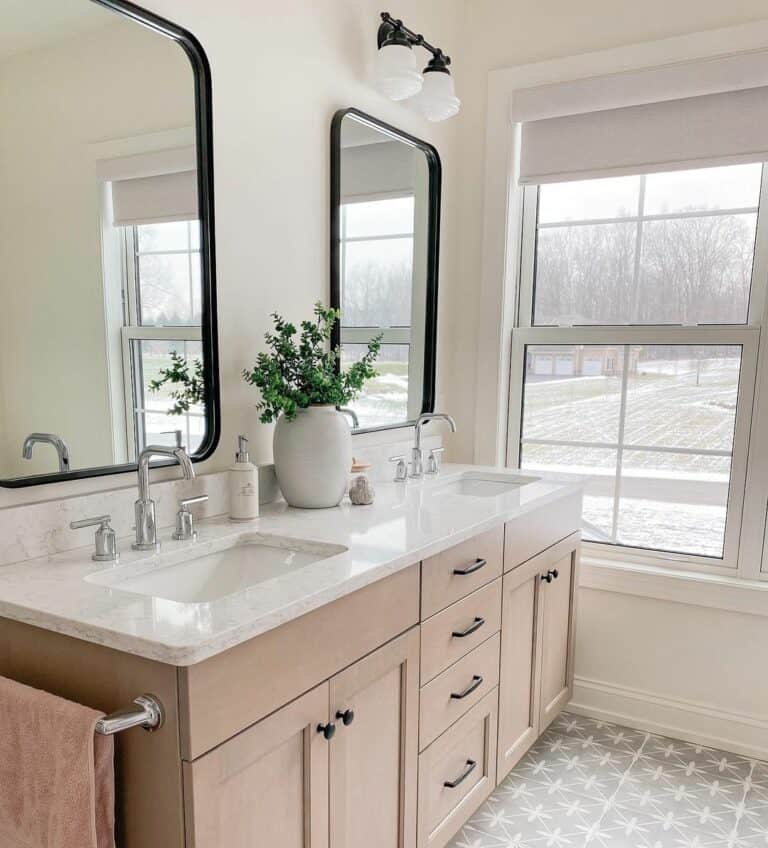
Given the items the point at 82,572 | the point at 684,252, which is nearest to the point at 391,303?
the point at 684,252

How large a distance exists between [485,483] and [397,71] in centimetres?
136

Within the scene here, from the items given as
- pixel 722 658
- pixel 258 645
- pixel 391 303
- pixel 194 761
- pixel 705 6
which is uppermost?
pixel 705 6

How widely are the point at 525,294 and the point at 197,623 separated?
2.04 metres

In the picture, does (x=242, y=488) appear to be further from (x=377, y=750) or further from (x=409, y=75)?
(x=409, y=75)

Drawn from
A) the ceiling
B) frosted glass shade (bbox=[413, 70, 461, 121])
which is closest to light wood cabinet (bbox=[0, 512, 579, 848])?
the ceiling

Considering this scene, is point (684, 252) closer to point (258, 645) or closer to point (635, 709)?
point (635, 709)

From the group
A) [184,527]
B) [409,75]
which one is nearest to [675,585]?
[184,527]

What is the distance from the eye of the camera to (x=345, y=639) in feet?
4.19

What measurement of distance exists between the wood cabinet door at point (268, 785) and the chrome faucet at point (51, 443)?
26.0 inches

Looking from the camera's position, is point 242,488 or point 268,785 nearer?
point 268,785

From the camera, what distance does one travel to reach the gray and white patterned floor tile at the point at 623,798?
1.92m

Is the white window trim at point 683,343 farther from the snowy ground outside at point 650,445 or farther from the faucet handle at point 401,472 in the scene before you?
the faucet handle at point 401,472

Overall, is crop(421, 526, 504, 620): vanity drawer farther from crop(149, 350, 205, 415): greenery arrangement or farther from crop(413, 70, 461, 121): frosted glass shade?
crop(413, 70, 461, 121): frosted glass shade

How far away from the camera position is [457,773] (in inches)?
68.9
